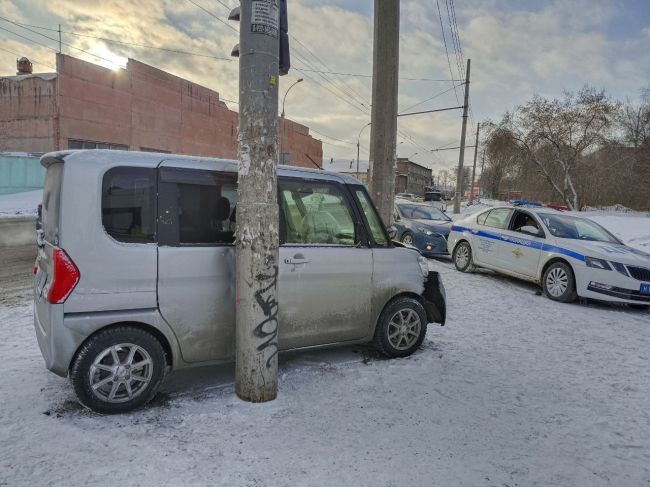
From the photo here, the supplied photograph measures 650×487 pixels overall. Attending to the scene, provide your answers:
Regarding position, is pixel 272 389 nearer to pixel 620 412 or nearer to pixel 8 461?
pixel 8 461

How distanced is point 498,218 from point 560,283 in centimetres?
214

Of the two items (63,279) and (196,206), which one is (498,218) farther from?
(63,279)

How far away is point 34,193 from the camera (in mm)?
27281

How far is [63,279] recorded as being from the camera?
10.0 feet

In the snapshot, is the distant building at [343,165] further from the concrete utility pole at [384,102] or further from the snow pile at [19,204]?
the concrete utility pole at [384,102]

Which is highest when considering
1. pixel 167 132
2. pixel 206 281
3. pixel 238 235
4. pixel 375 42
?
pixel 167 132

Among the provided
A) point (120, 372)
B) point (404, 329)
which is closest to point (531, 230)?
point (404, 329)

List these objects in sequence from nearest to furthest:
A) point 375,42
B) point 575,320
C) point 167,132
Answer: point 575,320
point 375,42
point 167,132

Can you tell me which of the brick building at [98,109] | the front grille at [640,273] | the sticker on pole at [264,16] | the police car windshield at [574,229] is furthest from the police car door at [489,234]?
the brick building at [98,109]

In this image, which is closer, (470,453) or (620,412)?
(470,453)

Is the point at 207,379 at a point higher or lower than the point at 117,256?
lower

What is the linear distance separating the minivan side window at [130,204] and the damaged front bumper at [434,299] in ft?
9.56

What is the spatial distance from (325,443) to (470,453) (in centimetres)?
94

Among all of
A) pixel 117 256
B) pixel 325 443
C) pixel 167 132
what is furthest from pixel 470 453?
pixel 167 132
